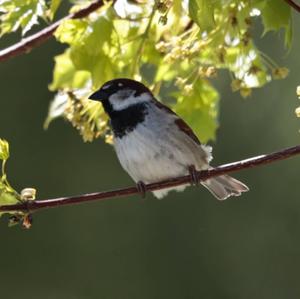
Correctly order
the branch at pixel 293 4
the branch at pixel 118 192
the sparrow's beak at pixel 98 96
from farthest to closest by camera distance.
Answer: the sparrow's beak at pixel 98 96 → the branch at pixel 293 4 → the branch at pixel 118 192

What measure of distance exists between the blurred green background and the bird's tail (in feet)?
8.85

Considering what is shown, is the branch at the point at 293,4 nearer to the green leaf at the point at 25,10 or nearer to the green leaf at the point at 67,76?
the green leaf at the point at 25,10

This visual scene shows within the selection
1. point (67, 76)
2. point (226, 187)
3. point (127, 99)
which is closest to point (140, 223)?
point (226, 187)

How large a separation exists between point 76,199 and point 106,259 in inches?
182

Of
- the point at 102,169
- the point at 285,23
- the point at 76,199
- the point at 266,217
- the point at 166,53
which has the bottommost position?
the point at 76,199

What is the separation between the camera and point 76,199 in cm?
204

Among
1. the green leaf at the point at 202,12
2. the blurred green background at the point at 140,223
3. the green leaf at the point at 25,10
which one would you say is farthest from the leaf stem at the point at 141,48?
the blurred green background at the point at 140,223

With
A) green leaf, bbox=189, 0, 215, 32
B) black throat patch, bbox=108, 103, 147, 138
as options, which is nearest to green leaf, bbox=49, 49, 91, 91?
black throat patch, bbox=108, 103, 147, 138

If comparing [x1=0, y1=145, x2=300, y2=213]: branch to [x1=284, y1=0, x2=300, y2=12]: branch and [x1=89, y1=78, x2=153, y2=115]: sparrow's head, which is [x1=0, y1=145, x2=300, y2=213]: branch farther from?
[x1=89, y1=78, x2=153, y2=115]: sparrow's head

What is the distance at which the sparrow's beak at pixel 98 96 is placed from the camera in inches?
108

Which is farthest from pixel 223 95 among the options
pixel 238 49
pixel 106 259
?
pixel 238 49

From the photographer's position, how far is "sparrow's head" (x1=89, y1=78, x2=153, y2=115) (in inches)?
115

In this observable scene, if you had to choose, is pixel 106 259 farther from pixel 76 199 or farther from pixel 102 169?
pixel 76 199

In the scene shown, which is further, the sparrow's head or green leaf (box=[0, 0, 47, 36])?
the sparrow's head
